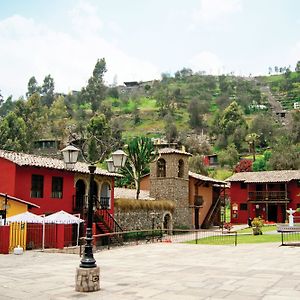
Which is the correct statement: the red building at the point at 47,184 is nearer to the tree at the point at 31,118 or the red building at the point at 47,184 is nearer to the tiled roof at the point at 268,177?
the tiled roof at the point at 268,177

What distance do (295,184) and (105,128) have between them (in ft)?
126

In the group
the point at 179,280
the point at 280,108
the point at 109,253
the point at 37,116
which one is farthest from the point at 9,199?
the point at 280,108

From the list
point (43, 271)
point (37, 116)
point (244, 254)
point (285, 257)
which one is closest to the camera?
point (43, 271)

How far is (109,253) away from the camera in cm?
2092

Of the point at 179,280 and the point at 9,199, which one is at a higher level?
the point at 9,199

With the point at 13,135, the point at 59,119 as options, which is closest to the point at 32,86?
the point at 59,119

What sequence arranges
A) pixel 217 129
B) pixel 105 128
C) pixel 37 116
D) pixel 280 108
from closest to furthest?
pixel 105 128 → pixel 37 116 → pixel 217 129 → pixel 280 108

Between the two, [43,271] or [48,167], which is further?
[48,167]

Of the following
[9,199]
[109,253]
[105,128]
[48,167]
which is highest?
[105,128]

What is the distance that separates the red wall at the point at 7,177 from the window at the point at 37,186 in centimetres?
158

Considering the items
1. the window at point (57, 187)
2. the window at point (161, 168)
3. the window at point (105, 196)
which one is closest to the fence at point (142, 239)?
the window at point (105, 196)

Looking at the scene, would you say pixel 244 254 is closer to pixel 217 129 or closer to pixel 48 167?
pixel 48 167

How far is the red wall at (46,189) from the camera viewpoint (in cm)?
2600

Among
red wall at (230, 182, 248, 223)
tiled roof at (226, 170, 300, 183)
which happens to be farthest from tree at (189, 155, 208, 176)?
tiled roof at (226, 170, 300, 183)
